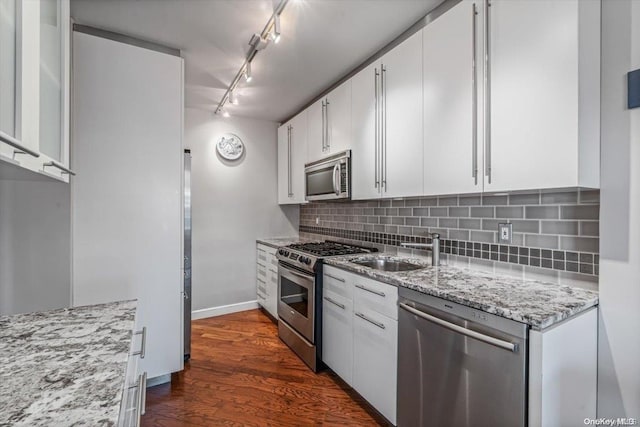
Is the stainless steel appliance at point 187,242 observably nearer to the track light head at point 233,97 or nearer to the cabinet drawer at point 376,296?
the track light head at point 233,97

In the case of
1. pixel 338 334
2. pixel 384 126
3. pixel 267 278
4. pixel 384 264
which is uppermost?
pixel 384 126

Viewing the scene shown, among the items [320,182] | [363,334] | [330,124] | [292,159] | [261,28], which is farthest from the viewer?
[292,159]

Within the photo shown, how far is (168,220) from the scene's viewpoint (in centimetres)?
230

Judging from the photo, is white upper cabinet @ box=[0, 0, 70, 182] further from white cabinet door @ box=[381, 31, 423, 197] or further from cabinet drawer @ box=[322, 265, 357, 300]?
white cabinet door @ box=[381, 31, 423, 197]

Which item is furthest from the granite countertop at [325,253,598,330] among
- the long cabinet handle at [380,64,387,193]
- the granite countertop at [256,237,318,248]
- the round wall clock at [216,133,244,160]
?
the round wall clock at [216,133,244,160]

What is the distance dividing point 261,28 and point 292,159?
1771 mm

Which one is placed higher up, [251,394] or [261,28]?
[261,28]

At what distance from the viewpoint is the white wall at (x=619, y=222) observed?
1.25 meters

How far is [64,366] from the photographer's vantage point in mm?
791

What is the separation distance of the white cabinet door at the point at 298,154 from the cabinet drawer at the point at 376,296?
1693mm

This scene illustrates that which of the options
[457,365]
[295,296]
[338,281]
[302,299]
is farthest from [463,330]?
[295,296]

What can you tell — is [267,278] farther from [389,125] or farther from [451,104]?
[451,104]

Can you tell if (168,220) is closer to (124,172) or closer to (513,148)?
(124,172)

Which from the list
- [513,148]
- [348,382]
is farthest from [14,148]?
[348,382]
